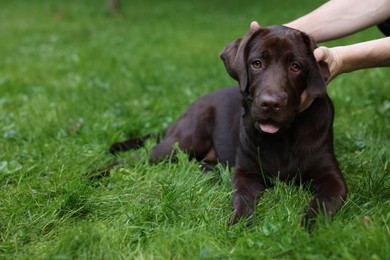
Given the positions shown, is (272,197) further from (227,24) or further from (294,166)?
(227,24)

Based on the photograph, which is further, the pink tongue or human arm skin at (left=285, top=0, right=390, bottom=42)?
human arm skin at (left=285, top=0, right=390, bottom=42)

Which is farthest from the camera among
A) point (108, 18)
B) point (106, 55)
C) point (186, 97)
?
point (108, 18)

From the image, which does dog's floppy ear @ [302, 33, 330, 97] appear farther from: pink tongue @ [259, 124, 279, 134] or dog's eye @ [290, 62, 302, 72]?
pink tongue @ [259, 124, 279, 134]

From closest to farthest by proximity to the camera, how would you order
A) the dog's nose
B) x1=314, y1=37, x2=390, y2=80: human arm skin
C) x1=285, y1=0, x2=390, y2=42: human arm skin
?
the dog's nose, x1=314, y1=37, x2=390, y2=80: human arm skin, x1=285, y1=0, x2=390, y2=42: human arm skin

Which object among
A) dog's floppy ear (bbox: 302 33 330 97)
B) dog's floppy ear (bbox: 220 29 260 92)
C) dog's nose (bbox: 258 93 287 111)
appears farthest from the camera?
dog's floppy ear (bbox: 220 29 260 92)

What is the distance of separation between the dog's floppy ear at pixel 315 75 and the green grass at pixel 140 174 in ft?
1.90

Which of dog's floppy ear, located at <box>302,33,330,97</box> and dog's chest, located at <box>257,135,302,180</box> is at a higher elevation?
dog's floppy ear, located at <box>302,33,330,97</box>

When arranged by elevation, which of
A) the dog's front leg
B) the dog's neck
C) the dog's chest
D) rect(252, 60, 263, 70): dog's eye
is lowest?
the dog's front leg

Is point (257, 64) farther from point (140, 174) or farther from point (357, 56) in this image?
point (140, 174)

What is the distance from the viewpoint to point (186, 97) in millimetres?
5230

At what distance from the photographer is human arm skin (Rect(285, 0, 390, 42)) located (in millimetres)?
3670

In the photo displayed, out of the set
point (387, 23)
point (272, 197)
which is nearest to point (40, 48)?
point (387, 23)

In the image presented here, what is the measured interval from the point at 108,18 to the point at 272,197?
10.9m

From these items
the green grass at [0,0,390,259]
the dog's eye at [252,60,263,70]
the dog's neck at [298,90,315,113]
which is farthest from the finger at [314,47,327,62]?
the green grass at [0,0,390,259]
